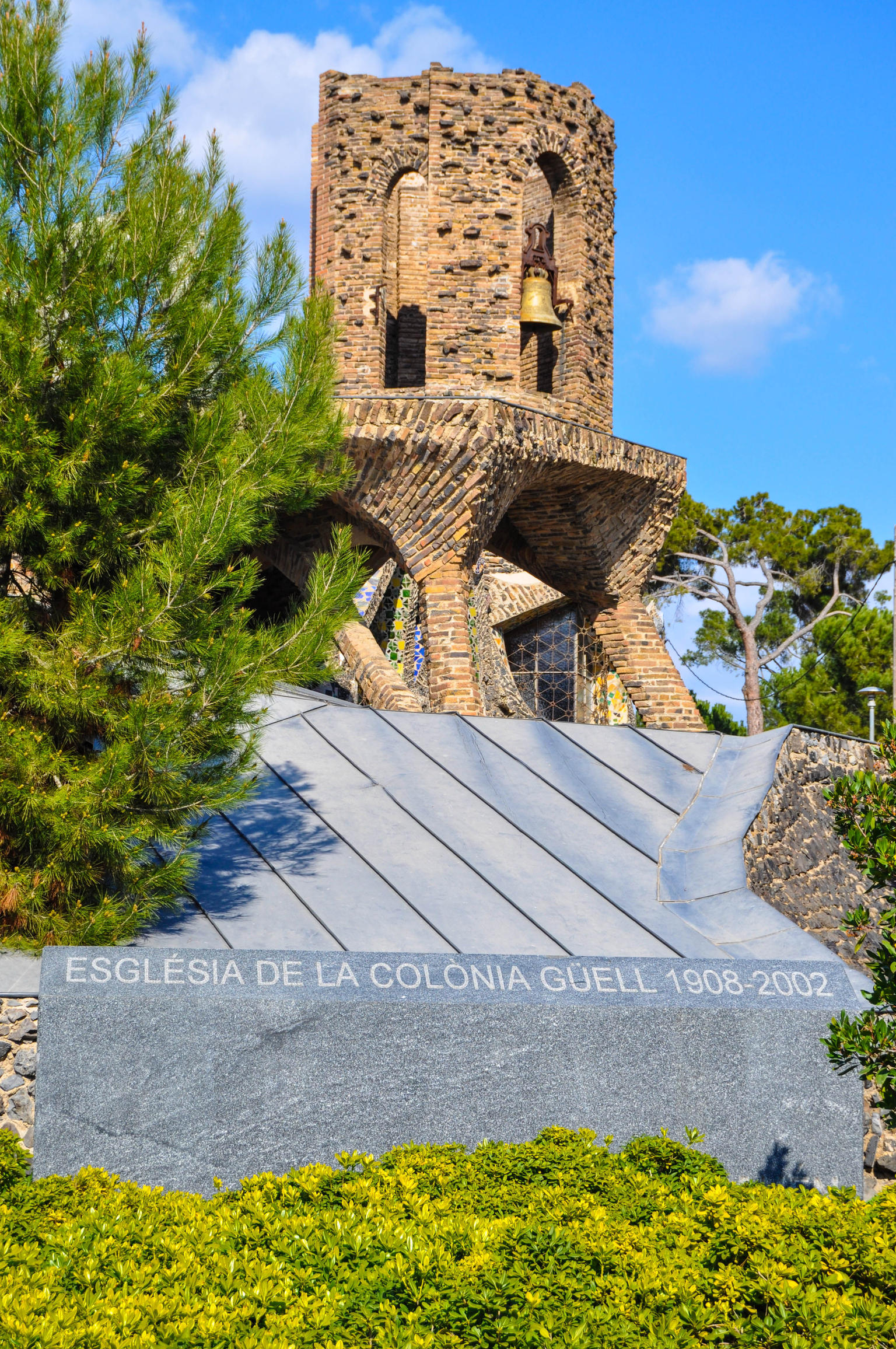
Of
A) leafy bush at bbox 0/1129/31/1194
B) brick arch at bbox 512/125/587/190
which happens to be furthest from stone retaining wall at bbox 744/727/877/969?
A: brick arch at bbox 512/125/587/190

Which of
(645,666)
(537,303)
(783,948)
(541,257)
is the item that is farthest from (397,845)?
(541,257)

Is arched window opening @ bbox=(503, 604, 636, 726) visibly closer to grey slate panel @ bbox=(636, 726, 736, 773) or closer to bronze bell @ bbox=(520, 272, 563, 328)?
bronze bell @ bbox=(520, 272, 563, 328)

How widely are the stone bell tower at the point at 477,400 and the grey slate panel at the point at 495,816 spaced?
6.47 ft

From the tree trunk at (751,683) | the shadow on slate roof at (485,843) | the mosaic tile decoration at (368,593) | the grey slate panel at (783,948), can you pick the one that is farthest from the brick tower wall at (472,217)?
the tree trunk at (751,683)

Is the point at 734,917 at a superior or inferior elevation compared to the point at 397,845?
inferior

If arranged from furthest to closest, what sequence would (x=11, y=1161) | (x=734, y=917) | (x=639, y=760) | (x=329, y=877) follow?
1. (x=639, y=760)
2. (x=734, y=917)
3. (x=329, y=877)
4. (x=11, y=1161)

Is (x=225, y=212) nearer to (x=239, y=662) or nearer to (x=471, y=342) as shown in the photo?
(x=239, y=662)

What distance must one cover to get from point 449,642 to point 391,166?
17.1ft

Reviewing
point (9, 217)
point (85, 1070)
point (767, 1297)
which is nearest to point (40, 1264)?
point (85, 1070)

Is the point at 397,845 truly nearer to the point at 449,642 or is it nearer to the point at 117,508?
the point at 117,508

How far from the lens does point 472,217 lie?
12.8 meters

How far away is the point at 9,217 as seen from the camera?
6.30 meters

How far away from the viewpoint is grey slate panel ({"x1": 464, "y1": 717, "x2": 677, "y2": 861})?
367 inches

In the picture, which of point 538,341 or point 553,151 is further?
point 538,341
